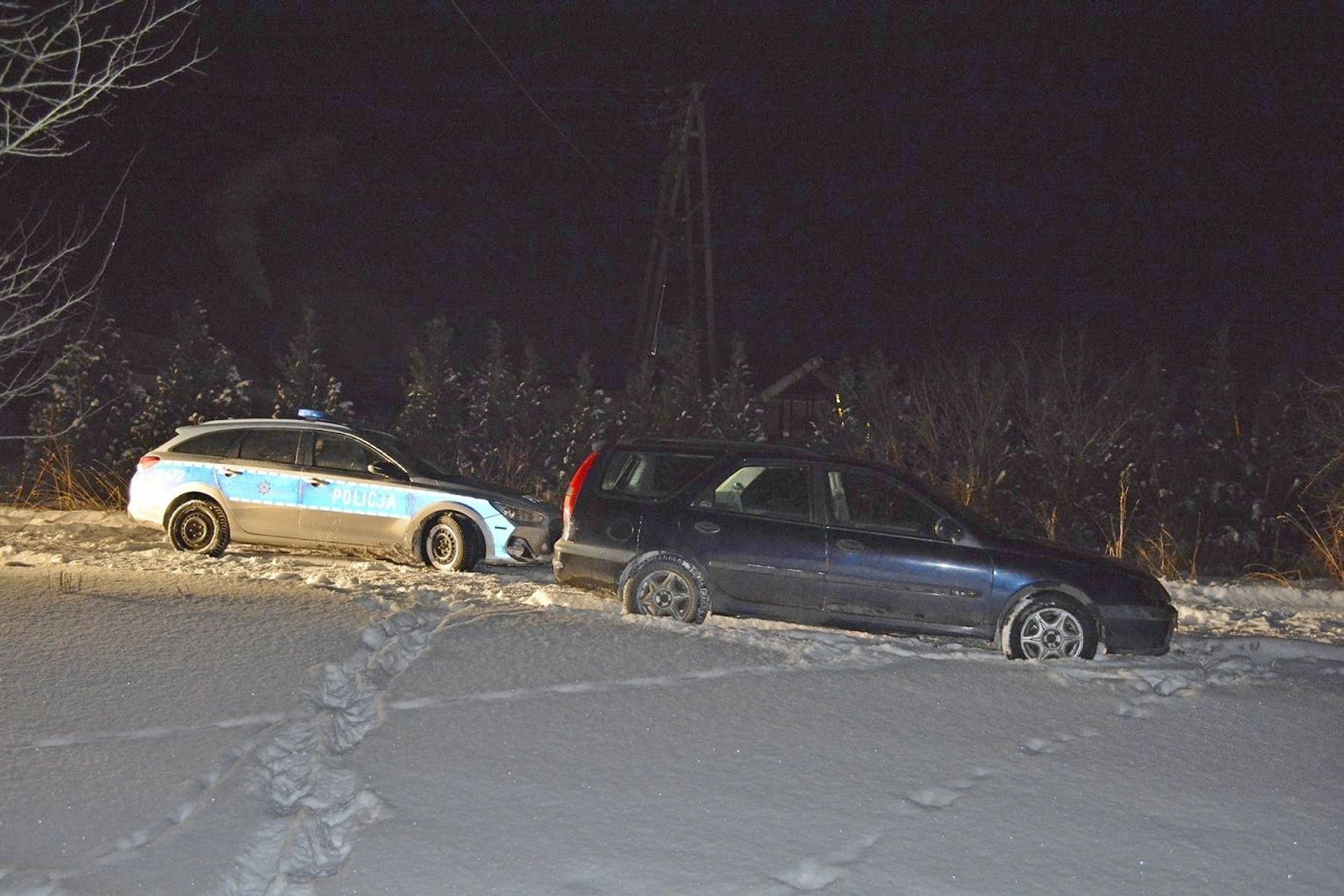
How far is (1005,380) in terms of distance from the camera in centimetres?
1705

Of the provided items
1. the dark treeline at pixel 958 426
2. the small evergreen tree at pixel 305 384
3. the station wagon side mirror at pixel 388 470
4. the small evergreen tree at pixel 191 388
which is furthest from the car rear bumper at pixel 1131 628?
the small evergreen tree at pixel 191 388

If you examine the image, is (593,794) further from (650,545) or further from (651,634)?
(650,545)

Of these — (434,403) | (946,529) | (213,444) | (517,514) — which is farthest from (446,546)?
(434,403)

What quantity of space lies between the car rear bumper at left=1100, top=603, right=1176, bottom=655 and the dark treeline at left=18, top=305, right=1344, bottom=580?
556 centimetres

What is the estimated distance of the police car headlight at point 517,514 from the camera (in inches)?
468

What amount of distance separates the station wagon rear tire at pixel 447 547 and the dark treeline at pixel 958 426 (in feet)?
16.7

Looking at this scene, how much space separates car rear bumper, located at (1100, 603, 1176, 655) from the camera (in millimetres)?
8344

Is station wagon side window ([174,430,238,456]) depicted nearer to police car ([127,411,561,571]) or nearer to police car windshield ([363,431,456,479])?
police car ([127,411,561,571])

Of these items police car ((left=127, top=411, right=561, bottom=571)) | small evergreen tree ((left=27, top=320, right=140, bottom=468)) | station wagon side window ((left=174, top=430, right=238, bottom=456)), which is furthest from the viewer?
small evergreen tree ((left=27, top=320, right=140, bottom=468))

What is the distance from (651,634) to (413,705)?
2.21 meters

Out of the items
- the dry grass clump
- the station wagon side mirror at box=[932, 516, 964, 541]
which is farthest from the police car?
the dry grass clump

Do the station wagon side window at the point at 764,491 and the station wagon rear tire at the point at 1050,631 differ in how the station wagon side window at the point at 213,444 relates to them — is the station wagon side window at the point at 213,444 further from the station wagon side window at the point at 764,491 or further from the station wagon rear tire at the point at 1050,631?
the station wagon rear tire at the point at 1050,631

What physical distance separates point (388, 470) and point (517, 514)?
1.40 m

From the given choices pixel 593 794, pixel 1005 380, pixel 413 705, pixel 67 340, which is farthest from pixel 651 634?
pixel 67 340
